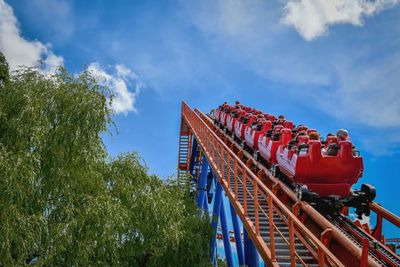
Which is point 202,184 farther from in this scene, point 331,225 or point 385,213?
point 331,225

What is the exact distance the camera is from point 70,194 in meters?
6.22

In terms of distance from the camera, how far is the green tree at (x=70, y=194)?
18.0 ft

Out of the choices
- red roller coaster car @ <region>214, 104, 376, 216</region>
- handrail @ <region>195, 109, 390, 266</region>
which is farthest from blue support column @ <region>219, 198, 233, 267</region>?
red roller coaster car @ <region>214, 104, 376, 216</region>

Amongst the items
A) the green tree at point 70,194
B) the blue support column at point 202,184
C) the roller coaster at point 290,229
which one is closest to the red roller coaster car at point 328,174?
the roller coaster at point 290,229

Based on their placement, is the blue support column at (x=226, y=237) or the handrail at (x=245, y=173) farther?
the blue support column at (x=226, y=237)

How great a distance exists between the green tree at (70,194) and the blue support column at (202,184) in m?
3.72

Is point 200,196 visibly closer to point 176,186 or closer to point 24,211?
point 176,186

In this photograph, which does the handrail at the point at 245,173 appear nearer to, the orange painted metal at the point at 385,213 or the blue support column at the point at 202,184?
the blue support column at the point at 202,184

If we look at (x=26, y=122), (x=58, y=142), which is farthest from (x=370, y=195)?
(x=26, y=122)

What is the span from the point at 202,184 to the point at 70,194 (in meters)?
6.60

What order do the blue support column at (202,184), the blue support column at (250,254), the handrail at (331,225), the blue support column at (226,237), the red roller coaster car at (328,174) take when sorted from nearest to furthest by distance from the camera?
the handrail at (331,225), the red roller coaster car at (328,174), the blue support column at (250,254), the blue support column at (226,237), the blue support column at (202,184)

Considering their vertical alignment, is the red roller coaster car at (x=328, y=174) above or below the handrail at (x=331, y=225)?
above

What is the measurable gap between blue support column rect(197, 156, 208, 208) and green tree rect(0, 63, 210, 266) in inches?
146

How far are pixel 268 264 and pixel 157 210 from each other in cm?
372
